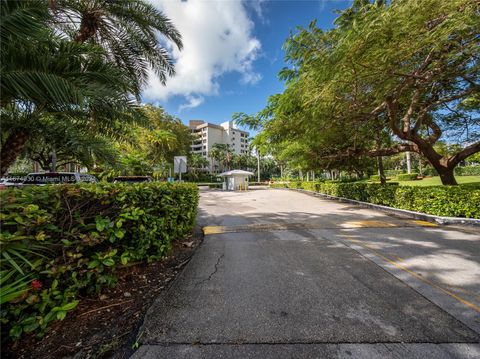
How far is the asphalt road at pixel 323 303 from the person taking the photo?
1950 mm

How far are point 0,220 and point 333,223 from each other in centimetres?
781

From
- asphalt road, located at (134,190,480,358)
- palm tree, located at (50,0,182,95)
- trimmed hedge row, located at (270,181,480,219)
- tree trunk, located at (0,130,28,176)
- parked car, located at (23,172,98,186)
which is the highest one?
palm tree, located at (50,0,182,95)

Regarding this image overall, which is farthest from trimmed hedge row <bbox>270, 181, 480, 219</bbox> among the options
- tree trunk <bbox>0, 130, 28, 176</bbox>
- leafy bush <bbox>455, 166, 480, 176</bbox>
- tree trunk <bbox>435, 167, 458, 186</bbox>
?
leafy bush <bbox>455, 166, 480, 176</bbox>

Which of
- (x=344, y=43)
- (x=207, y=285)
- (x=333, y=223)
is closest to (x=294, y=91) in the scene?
(x=344, y=43)

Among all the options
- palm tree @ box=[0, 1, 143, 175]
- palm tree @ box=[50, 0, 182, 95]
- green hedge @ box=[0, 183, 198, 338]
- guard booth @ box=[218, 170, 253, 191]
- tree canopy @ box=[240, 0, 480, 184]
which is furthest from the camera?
guard booth @ box=[218, 170, 253, 191]

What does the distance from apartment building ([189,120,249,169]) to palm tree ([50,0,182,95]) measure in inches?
3048

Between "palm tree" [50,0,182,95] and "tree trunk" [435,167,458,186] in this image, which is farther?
"tree trunk" [435,167,458,186]

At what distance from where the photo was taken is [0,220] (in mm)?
1763

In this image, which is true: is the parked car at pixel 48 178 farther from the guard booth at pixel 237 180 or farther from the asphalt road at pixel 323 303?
the guard booth at pixel 237 180

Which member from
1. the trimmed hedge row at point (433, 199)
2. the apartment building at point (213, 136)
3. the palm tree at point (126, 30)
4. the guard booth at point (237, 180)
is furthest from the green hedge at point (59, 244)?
the apartment building at point (213, 136)

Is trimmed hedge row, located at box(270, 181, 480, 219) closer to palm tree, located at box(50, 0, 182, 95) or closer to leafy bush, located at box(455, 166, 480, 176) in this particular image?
palm tree, located at box(50, 0, 182, 95)

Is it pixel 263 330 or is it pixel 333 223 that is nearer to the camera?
pixel 263 330

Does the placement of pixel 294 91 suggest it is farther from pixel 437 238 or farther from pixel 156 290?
pixel 156 290

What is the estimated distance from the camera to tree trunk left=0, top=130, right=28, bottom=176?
3900mm
